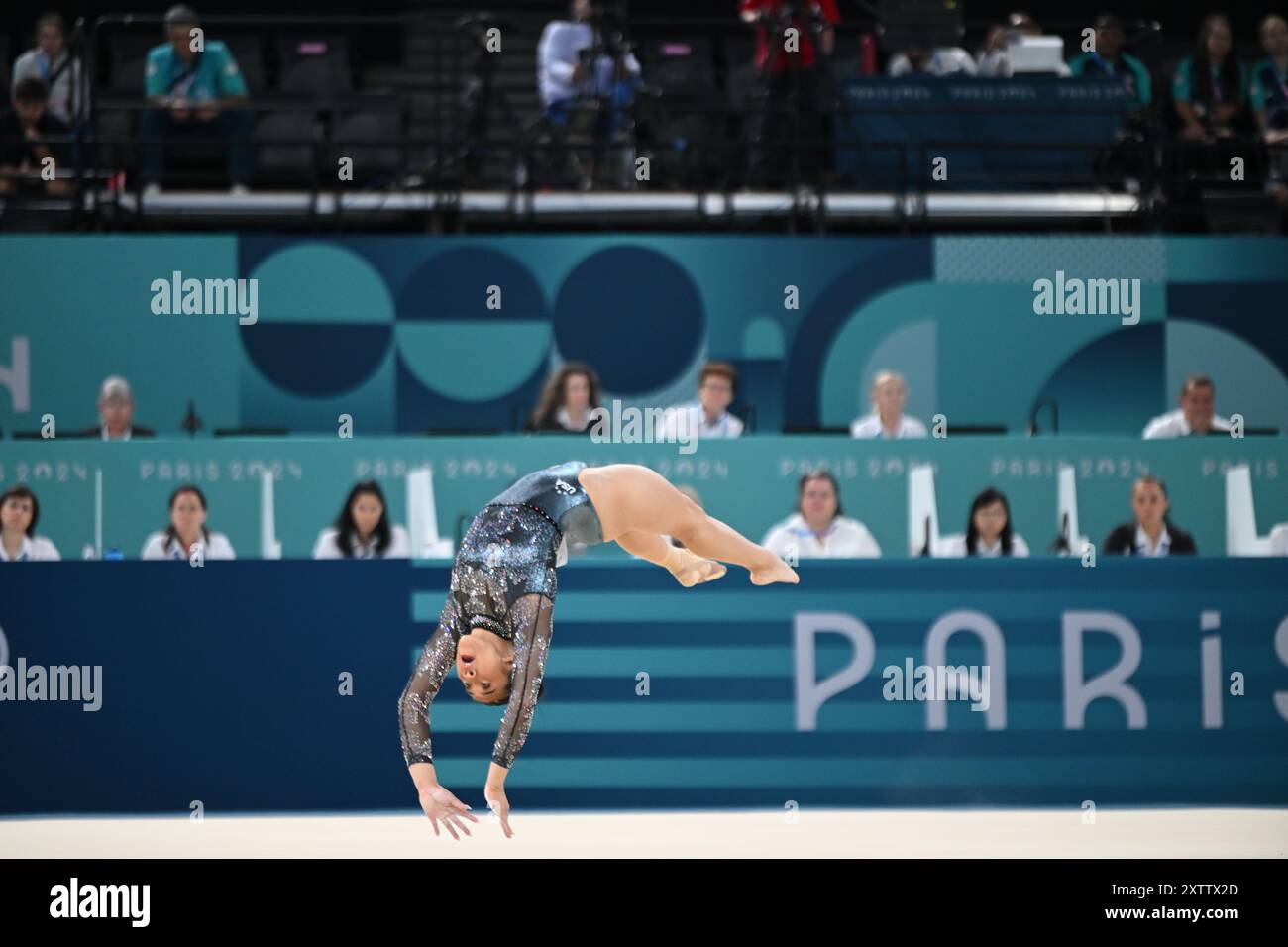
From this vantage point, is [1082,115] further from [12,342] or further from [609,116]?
[12,342]

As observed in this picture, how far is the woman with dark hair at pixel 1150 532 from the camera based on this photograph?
29.8ft

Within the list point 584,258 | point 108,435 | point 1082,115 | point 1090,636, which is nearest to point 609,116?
point 584,258

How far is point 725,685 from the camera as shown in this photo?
865cm

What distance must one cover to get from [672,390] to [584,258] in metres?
0.94

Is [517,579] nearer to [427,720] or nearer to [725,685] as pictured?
[427,720]

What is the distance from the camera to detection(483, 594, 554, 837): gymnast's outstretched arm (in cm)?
623

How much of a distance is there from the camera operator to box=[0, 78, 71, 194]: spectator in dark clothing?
9.76ft

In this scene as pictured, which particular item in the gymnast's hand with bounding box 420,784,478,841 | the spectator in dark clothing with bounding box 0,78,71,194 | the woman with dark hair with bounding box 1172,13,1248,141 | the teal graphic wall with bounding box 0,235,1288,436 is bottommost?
the gymnast's hand with bounding box 420,784,478,841

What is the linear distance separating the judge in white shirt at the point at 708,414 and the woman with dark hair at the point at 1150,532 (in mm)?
2075

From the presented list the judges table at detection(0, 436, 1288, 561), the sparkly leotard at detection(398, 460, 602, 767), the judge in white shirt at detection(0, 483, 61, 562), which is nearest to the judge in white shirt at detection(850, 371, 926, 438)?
the judges table at detection(0, 436, 1288, 561)

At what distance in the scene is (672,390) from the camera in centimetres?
1052

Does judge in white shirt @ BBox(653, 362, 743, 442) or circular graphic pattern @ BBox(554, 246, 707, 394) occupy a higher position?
circular graphic pattern @ BBox(554, 246, 707, 394)

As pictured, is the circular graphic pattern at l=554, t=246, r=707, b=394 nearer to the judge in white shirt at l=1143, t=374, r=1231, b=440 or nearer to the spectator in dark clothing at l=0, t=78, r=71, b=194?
the judge in white shirt at l=1143, t=374, r=1231, b=440

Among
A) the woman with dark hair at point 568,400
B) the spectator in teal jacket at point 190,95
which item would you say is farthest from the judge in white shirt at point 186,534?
the spectator in teal jacket at point 190,95
